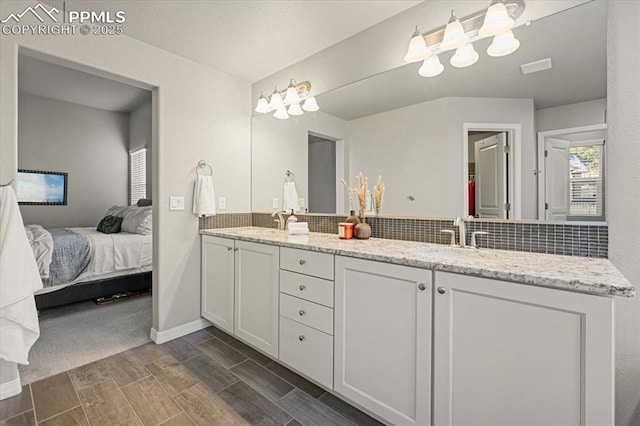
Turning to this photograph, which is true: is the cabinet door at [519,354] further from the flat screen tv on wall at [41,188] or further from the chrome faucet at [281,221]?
the flat screen tv on wall at [41,188]

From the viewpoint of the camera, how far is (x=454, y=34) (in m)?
1.58

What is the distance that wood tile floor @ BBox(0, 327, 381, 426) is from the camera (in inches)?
60.5

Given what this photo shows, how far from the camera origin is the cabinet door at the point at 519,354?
2.95ft

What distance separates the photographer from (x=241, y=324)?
7.16 ft

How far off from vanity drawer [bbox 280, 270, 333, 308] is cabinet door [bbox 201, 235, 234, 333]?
0.64 metres

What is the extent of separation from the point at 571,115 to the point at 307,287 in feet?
5.32

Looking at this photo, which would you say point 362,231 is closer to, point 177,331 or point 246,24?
point 246,24

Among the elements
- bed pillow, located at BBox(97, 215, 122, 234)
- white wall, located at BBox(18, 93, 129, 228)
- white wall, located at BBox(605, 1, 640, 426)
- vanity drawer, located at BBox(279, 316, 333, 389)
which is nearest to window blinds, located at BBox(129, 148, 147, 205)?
white wall, located at BBox(18, 93, 129, 228)

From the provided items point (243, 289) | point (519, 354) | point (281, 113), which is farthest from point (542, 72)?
point (243, 289)

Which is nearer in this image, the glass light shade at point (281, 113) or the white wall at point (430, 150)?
the white wall at point (430, 150)

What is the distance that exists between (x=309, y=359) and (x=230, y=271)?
96 centimetres

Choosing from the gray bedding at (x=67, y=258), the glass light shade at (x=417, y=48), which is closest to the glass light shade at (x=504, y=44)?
the glass light shade at (x=417, y=48)

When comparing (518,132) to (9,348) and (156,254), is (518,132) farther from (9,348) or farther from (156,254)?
(9,348)

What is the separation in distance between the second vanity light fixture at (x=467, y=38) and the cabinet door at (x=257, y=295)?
58.6 inches
